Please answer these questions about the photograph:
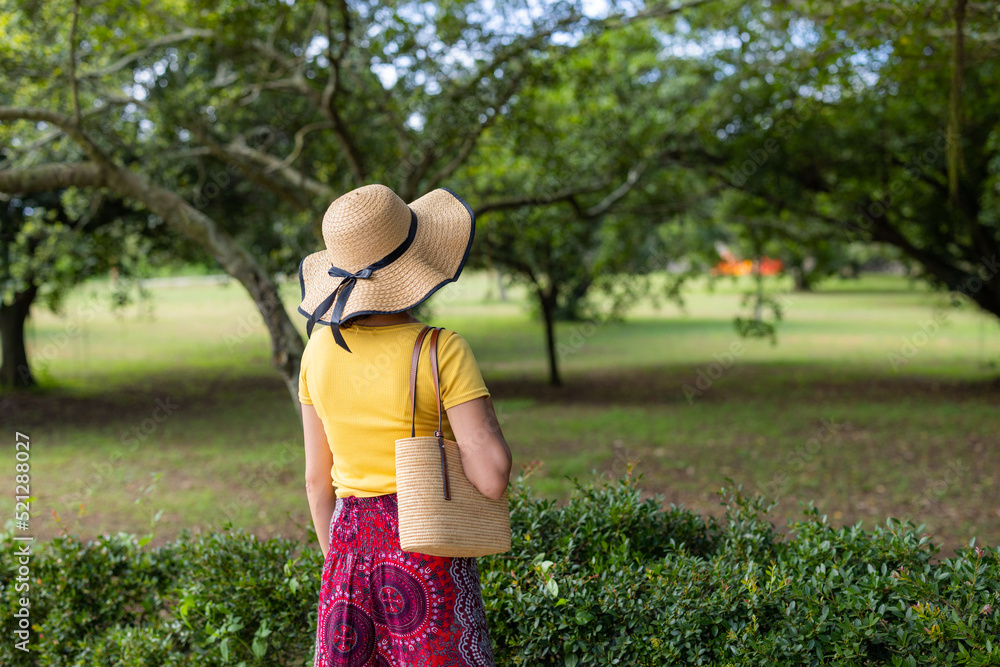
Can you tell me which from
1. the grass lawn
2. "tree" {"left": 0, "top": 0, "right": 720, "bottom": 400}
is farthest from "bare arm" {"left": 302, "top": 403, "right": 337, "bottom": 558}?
"tree" {"left": 0, "top": 0, "right": 720, "bottom": 400}

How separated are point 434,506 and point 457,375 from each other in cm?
30

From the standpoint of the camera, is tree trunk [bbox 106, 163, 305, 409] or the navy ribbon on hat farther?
tree trunk [bbox 106, 163, 305, 409]

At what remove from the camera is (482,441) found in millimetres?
1770

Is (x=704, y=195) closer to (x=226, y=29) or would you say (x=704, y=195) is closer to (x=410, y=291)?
(x=226, y=29)

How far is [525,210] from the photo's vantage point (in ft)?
34.7

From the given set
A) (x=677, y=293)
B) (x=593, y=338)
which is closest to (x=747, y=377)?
(x=677, y=293)

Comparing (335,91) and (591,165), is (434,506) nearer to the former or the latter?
(335,91)

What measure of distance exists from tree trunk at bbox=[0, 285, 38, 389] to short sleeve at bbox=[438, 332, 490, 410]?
1332 cm

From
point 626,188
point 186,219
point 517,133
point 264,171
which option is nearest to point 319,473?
point 186,219

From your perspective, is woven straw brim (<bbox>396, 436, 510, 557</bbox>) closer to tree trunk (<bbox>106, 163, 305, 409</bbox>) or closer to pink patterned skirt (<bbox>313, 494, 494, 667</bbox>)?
pink patterned skirt (<bbox>313, 494, 494, 667</bbox>)

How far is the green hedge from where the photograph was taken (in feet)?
7.54

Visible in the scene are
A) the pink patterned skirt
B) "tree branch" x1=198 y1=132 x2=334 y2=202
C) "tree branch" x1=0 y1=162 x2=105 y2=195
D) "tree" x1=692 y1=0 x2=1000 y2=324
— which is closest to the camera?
the pink patterned skirt

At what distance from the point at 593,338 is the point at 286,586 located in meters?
20.2

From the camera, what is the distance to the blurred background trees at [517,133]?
7004mm
